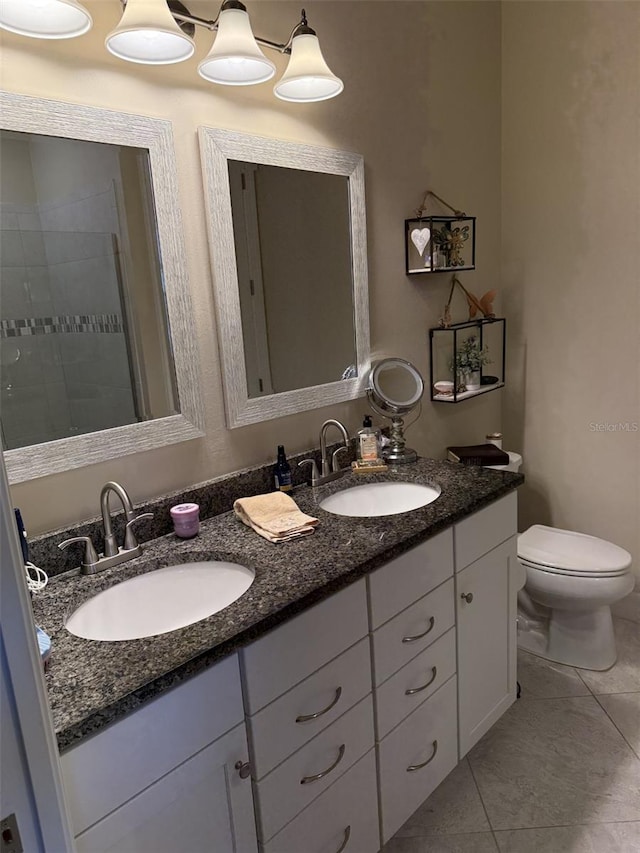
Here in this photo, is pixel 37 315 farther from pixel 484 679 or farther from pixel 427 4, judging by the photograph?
pixel 427 4

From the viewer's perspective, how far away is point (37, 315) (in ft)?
4.05

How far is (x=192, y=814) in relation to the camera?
1.01 meters

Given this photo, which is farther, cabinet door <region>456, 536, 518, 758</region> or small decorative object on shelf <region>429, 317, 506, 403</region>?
small decorative object on shelf <region>429, 317, 506, 403</region>

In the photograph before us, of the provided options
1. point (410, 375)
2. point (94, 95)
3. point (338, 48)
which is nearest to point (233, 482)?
point (410, 375)

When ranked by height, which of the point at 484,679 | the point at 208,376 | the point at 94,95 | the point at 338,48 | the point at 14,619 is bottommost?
the point at 484,679

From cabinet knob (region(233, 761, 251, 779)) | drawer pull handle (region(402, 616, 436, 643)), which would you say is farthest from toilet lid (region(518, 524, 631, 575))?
cabinet knob (region(233, 761, 251, 779))

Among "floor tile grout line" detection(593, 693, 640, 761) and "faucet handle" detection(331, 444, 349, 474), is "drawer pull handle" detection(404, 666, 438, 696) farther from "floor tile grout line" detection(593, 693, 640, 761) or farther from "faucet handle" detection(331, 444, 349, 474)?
"floor tile grout line" detection(593, 693, 640, 761)

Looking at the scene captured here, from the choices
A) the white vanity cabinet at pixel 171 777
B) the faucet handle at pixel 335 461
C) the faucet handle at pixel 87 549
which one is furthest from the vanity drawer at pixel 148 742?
the faucet handle at pixel 335 461

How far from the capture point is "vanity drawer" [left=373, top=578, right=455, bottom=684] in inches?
54.0

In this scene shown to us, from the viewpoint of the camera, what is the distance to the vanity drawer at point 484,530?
1584 millimetres

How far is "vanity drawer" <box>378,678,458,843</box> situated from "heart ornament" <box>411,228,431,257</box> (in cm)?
142

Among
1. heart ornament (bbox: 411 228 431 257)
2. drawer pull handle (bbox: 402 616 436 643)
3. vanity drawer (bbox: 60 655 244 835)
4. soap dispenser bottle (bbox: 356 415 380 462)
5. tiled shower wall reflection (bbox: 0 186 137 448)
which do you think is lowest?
drawer pull handle (bbox: 402 616 436 643)

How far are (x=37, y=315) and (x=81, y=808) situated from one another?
0.90 metres

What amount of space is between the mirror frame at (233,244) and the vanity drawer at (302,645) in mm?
620
